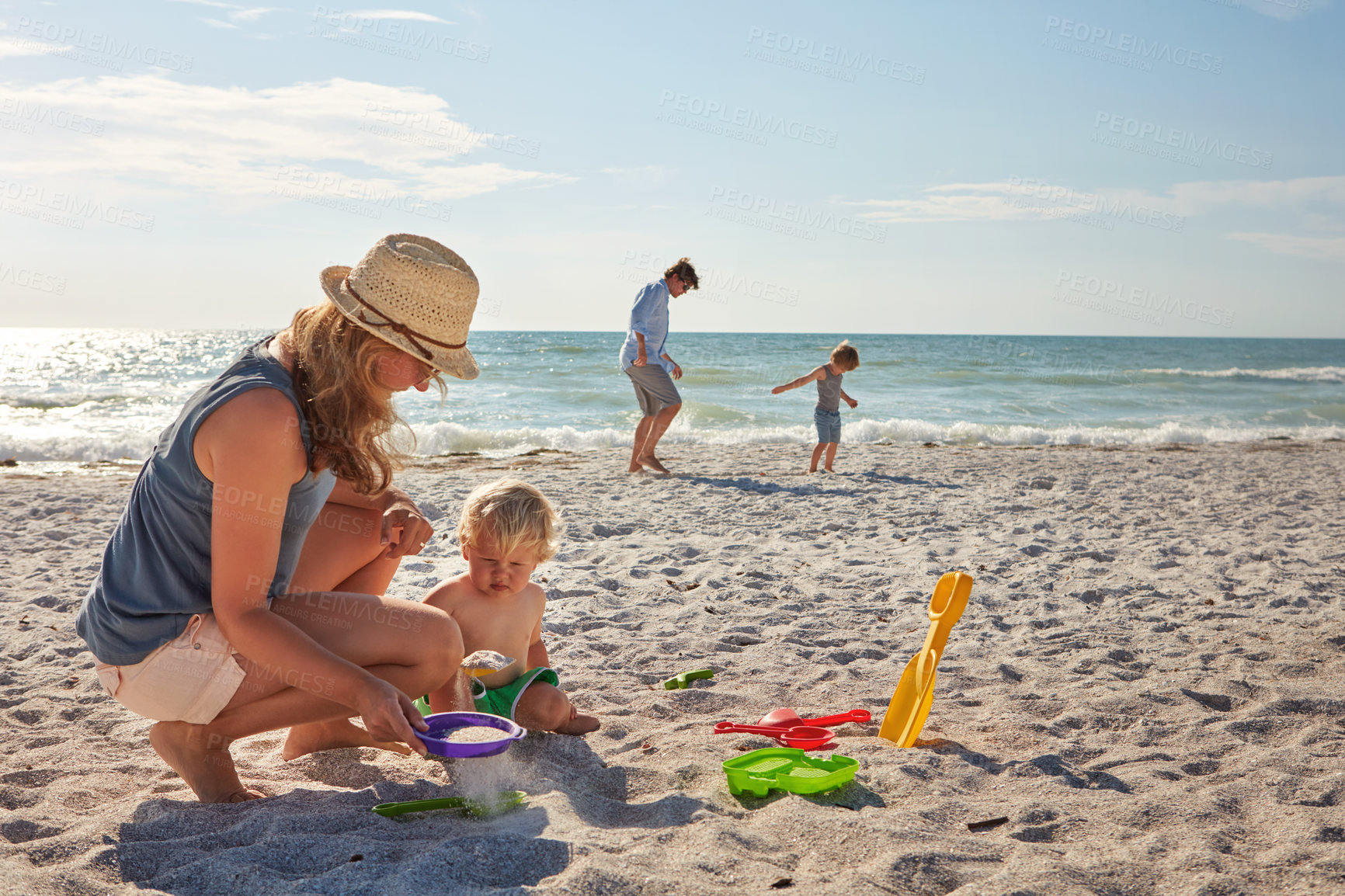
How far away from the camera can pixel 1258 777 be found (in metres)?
2.26

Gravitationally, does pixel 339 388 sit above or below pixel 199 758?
above

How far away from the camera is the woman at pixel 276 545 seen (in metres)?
1.85

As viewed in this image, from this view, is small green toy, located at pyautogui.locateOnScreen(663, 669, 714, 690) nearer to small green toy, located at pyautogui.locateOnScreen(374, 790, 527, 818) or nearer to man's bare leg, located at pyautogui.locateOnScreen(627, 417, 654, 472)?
small green toy, located at pyautogui.locateOnScreen(374, 790, 527, 818)

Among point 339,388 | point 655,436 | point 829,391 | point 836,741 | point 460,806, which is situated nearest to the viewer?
point 339,388

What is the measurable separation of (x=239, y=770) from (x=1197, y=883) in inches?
90.8

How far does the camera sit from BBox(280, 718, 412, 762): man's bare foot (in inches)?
96.7

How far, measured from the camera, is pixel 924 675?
262 cm

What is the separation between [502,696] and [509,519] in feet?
1.77

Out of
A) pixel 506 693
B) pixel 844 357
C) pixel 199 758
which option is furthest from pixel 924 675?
pixel 844 357

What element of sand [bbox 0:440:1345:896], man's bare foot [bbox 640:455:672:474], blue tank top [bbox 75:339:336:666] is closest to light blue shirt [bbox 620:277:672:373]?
man's bare foot [bbox 640:455:672:474]

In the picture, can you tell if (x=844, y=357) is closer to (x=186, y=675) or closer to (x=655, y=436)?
(x=655, y=436)

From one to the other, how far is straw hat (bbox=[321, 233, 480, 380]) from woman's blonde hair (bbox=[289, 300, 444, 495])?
0.06 meters

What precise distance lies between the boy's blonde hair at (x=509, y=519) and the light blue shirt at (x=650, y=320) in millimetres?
5244

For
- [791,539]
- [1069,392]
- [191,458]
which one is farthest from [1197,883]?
[1069,392]
